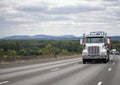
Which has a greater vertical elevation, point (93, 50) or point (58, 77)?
point (93, 50)

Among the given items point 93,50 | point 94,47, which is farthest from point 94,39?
point 93,50

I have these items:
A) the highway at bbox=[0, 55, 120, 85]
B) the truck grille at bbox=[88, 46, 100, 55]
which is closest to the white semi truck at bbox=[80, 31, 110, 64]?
the truck grille at bbox=[88, 46, 100, 55]

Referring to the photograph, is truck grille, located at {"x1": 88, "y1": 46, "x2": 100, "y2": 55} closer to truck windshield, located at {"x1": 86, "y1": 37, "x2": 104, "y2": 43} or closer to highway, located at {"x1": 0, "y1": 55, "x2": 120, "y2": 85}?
truck windshield, located at {"x1": 86, "y1": 37, "x2": 104, "y2": 43}

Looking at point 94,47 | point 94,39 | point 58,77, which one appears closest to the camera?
point 58,77

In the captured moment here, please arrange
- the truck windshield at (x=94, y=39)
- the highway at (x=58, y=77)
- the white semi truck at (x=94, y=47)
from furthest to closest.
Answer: the truck windshield at (x=94, y=39) → the white semi truck at (x=94, y=47) → the highway at (x=58, y=77)

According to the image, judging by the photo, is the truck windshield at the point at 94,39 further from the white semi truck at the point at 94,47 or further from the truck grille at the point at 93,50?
the truck grille at the point at 93,50

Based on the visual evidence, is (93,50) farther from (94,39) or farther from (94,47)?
(94,39)

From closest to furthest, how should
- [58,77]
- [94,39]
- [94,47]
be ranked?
[58,77] → [94,47] → [94,39]

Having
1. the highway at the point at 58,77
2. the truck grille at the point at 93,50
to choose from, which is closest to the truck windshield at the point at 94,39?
the truck grille at the point at 93,50

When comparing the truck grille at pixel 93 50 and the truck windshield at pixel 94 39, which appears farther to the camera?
the truck windshield at pixel 94 39

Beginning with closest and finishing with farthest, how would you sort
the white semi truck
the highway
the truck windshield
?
the highway < the white semi truck < the truck windshield

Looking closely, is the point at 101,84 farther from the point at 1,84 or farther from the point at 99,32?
the point at 99,32

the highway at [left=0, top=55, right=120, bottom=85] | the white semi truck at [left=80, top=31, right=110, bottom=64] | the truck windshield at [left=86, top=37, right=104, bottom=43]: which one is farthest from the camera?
the truck windshield at [left=86, top=37, right=104, bottom=43]

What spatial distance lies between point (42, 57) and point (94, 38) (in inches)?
630
